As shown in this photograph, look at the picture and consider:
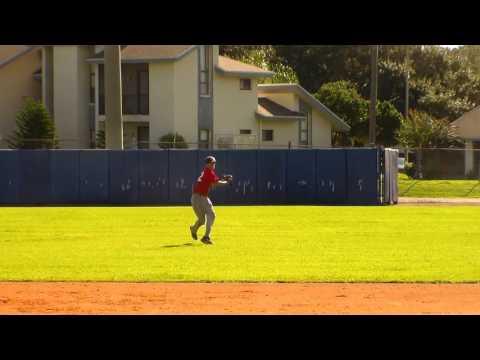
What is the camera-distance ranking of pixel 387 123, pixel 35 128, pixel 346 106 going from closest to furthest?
pixel 35 128 → pixel 346 106 → pixel 387 123

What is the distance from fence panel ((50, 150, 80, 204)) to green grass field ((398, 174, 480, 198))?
602 inches

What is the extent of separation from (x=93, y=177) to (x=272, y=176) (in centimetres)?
702

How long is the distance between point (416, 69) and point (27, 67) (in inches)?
1468

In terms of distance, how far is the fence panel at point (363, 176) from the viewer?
41625 millimetres

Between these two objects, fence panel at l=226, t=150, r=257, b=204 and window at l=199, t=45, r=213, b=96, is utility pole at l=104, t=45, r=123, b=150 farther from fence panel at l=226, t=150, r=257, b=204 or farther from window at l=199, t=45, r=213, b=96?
window at l=199, t=45, r=213, b=96

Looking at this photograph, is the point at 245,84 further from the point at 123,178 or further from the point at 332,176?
the point at 332,176

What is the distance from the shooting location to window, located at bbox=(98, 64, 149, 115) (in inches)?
2117

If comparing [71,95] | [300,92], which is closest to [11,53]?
[71,95]

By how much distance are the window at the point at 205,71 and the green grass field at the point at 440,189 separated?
1100cm

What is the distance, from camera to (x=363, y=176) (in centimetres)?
4178

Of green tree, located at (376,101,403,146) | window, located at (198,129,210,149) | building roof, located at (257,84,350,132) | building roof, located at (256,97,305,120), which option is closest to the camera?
window, located at (198,129,210,149)

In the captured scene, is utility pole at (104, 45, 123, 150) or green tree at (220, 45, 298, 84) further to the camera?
green tree at (220, 45, 298, 84)

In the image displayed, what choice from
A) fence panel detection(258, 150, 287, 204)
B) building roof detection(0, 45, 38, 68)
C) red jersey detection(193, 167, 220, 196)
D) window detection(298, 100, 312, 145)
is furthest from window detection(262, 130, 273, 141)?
red jersey detection(193, 167, 220, 196)
